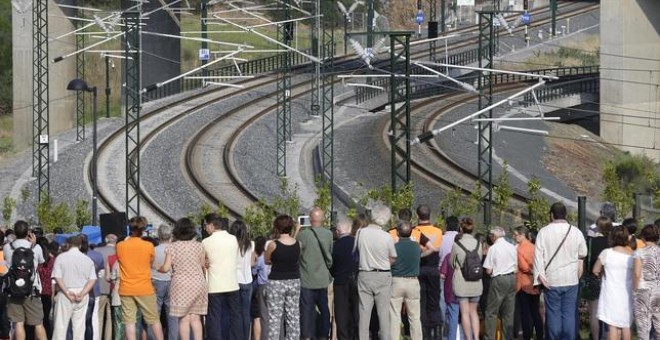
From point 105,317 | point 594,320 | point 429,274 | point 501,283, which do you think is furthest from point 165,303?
point 594,320

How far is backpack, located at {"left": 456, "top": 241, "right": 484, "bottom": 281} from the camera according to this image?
2044 cm

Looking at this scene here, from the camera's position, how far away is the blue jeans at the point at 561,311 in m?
19.8

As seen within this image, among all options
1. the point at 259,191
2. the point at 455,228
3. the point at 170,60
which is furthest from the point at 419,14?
the point at 455,228

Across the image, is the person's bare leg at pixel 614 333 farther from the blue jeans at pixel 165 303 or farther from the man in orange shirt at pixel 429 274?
the blue jeans at pixel 165 303

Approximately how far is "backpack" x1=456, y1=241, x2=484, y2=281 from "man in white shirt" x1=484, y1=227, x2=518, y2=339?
0.16 meters

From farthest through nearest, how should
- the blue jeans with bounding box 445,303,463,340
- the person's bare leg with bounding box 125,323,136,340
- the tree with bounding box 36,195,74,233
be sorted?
the tree with bounding box 36,195,74,233 < the blue jeans with bounding box 445,303,463,340 < the person's bare leg with bounding box 125,323,136,340

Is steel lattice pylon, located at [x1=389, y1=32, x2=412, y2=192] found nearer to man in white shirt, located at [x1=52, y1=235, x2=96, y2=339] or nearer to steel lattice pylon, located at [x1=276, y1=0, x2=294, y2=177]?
steel lattice pylon, located at [x1=276, y1=0, x2=294, y2=177]

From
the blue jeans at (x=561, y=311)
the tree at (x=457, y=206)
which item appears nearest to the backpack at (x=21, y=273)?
the blue jeans at (x=561, y=311)

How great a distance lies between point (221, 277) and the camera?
66.0ft

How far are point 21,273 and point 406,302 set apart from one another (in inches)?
193

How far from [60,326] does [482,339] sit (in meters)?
5.58

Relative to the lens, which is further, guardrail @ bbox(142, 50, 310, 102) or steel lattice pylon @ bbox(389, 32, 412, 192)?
guardrail @ bbox(142, 50, 310, 102)

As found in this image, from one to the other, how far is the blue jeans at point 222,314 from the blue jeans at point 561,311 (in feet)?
12.8

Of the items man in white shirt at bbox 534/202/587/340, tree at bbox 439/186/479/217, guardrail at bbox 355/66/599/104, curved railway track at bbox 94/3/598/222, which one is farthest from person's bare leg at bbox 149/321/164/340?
guardrail at bbox 355/66/599/104
